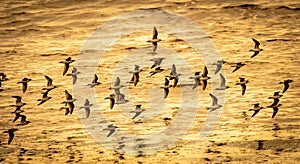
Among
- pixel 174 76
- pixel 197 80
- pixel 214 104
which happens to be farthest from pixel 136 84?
pixel 214 104

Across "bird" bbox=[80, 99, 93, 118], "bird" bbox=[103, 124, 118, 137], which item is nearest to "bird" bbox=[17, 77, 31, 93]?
"bird" bbox=[80, 99, 93, 118]

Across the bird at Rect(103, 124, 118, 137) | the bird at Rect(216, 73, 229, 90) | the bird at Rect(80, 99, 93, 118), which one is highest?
the bird at Rect(216, 73, 229, 90)

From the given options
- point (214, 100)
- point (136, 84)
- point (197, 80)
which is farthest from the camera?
point (136, 84)

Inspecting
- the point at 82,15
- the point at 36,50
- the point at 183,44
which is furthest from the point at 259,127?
the point at 82,15

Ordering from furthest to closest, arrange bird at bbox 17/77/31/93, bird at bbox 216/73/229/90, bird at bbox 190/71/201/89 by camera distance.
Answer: bird at bbox 216/73/229/90 → bird at bbox 190/71/201/89 → bird at bbox 17/77/31/93

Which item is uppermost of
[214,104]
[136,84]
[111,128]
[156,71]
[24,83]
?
[156,71]

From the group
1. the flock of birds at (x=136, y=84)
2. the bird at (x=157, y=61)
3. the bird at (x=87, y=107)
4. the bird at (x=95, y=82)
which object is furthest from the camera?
the bird at (x=157, y=61)

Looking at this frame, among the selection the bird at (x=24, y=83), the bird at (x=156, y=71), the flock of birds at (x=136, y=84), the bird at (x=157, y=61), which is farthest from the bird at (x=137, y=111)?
the bird at (x=24, y=83)

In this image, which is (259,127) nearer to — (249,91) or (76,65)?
Result: (249,91)

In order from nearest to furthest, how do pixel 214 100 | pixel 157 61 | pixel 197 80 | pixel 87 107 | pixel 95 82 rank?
pixel 214 100
pixel 87 107
pixel 197 80
pixel 95 82
pixel 157 61

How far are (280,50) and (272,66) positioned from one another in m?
2.80

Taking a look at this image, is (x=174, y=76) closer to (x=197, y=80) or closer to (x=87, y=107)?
(x=197, y=80)

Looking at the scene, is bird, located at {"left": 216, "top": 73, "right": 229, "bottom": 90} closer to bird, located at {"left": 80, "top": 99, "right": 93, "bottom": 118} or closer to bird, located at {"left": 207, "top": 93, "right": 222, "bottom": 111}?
bird, located at {"left": 207, "top": 93, "right": 222, "bottom": 111}

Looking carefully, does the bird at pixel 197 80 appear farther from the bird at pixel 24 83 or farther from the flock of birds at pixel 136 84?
the bird at pixel 24 83
